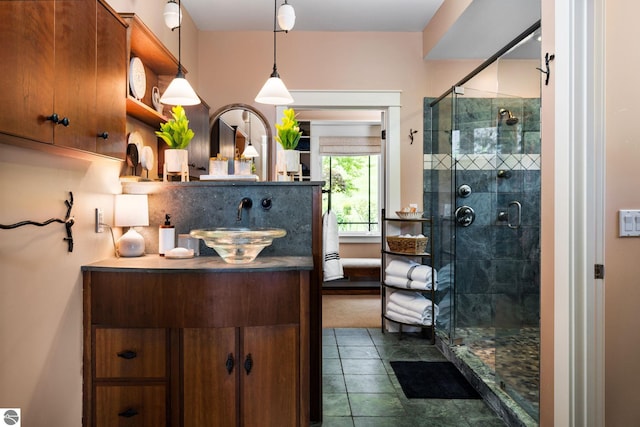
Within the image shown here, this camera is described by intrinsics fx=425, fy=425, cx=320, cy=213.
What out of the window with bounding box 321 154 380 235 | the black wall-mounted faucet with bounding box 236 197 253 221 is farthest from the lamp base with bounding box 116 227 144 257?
the window with bounding box 321 154 380 235

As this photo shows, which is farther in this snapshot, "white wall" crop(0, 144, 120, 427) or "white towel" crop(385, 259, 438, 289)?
"white towel" crop(385, 259, 438, 289)

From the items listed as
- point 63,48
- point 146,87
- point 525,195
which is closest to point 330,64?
point 146,87

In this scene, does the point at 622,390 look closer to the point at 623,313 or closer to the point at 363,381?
the point at 623,313

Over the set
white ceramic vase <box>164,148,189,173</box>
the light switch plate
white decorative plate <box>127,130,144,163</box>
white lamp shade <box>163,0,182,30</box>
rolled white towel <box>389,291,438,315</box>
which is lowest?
rolled white towel <box>389,291,438,315</box>

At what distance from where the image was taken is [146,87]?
261 cm

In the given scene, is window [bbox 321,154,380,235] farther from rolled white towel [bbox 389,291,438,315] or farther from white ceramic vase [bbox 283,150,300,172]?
white ceramic vase [bbox 283,150,300,172]

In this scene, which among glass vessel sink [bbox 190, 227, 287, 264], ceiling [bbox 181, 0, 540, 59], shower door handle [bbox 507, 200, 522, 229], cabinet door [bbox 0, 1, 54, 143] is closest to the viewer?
cabinet door [bbox 0, 1, 54, 143]

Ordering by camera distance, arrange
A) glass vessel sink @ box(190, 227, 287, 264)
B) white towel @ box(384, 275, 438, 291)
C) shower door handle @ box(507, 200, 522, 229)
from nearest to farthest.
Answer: glass vessel sink @ box(190, 227, 287, 264)
shower door handle @ box(507, 200, 522, 229)
white towel @ box(384, 275, 438, 291)

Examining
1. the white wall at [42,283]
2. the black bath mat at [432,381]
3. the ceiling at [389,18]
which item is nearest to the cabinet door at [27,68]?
the white wall at [42,283]

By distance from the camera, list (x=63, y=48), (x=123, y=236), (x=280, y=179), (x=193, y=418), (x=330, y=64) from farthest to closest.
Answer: (x=330, y=64)
(x=280, y=179)
(x=123, y=236)
(x=193, y=418)
(x=63, y=48)

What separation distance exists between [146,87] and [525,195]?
246 centimetres

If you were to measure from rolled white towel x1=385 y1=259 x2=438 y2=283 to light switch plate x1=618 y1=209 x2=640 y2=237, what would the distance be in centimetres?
201

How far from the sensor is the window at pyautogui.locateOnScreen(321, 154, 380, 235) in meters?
6.60

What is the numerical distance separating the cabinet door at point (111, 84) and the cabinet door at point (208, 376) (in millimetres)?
892
